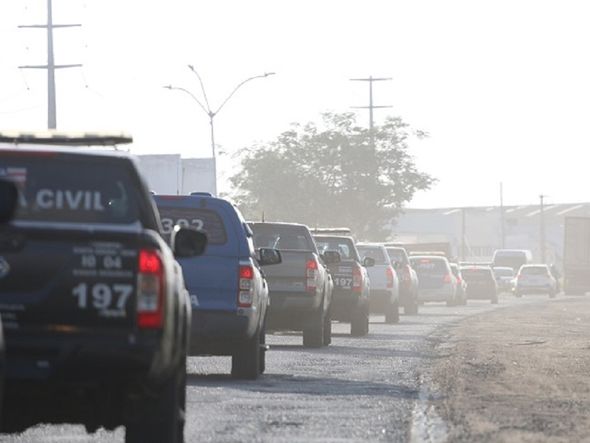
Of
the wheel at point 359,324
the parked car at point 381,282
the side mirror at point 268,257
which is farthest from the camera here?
the parked car at point 381,282

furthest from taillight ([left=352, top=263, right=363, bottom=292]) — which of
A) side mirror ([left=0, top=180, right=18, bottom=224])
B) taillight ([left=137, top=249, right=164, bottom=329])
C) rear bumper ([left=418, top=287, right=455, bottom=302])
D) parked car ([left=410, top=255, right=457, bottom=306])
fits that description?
rear bumper ([left=418, top=287, right=455, bottom=302])

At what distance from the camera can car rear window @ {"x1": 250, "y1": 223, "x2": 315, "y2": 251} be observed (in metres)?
26.3

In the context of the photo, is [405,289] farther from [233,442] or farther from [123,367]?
[123,367]

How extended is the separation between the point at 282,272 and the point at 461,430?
11.9m

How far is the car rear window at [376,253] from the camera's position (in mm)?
39812

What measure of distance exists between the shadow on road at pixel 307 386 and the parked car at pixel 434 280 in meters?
37.6

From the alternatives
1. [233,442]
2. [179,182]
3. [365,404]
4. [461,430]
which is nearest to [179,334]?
[233,442]

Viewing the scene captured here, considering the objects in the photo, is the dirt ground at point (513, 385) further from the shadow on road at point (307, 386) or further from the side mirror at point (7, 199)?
the side mirror at point (7, 199)

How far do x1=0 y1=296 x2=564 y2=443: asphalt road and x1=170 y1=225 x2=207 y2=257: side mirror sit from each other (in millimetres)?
1656

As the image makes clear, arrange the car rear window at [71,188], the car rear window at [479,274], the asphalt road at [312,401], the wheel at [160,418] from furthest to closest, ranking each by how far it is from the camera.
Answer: the car rear window at [479,274]
the asphalt road at [312,401]
the wheel at [160,418]
the car rear window at [71,188]

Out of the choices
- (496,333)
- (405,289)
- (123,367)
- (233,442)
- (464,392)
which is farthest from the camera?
(405,289)

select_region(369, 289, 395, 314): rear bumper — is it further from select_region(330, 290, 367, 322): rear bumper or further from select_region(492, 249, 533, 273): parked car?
select_region(492, 249, 533, 273): parked car

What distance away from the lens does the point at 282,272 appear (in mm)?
25422

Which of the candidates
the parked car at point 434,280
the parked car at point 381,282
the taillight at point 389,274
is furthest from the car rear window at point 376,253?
the parked car at point 434,280
